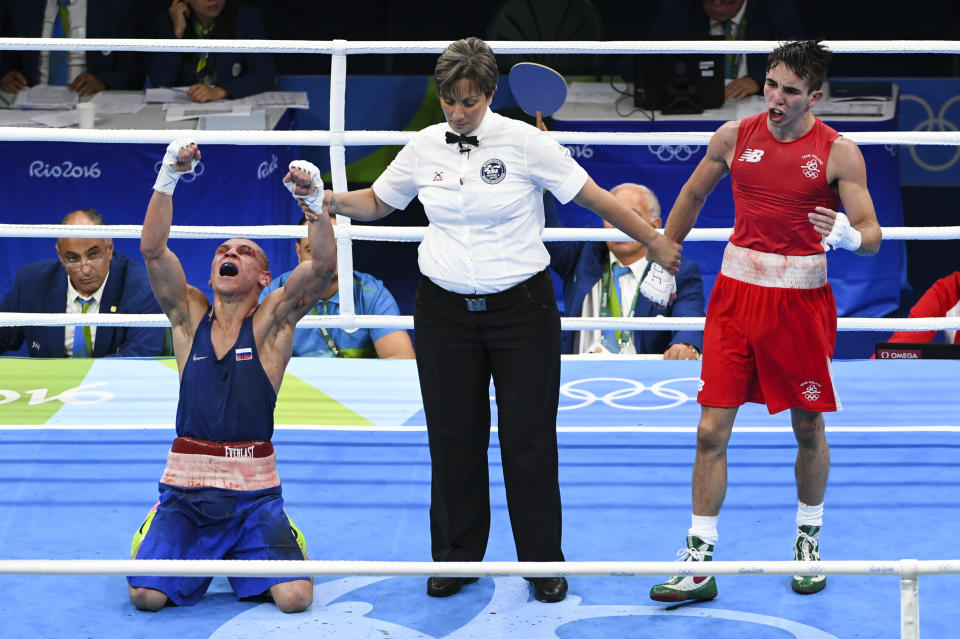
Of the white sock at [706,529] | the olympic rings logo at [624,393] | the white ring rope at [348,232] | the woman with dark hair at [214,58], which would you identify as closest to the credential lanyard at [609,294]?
the olympic rings logo at [624,393]

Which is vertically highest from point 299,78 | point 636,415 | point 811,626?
point 299,78

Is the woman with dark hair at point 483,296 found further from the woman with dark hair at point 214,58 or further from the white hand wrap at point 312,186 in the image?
the woman with dark hair at point 214,58

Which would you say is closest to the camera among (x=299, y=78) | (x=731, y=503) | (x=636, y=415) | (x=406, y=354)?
(x=731, y=503)

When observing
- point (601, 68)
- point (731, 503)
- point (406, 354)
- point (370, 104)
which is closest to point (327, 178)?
point (370, 104)

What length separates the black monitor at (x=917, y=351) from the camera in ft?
16.4

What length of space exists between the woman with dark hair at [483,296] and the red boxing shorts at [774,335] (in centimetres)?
28

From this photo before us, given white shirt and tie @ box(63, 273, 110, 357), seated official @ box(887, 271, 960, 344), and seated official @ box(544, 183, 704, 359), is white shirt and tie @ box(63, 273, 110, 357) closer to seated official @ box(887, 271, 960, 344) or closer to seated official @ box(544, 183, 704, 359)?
seated official @ box(544, 183, 704, 359)

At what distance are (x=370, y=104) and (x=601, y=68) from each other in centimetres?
153

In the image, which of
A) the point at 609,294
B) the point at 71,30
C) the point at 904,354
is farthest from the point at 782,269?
the point at 71,30

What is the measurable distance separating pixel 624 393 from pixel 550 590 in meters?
1.52

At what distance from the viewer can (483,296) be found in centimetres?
326

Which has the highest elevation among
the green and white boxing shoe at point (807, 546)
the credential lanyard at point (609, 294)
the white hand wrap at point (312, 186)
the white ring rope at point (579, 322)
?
the white hand wrap at point (312, 186)

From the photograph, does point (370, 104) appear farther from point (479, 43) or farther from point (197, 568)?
point (197, 568)

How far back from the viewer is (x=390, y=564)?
2268 mm
